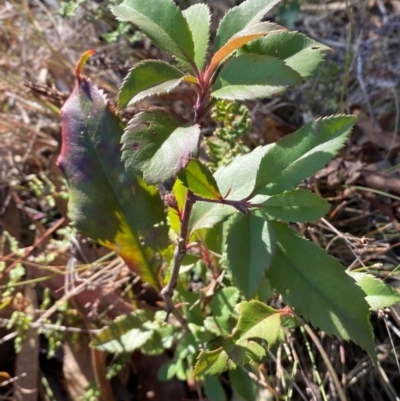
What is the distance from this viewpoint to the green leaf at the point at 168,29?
2.51 ft

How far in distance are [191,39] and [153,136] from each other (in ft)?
0.57

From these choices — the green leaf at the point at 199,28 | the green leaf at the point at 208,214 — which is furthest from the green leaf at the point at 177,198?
the green leaf at the point at 199,28

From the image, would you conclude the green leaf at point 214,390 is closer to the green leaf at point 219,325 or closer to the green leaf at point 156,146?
the green leaf at point 219,325

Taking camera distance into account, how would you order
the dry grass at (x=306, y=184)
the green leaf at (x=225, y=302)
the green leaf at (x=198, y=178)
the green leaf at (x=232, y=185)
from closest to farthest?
1. the green leaf at (x=198, y=178)
2. the green leaf at (x=232, y=185)
3. the green leaf at (x=225, y=302)
4. the dry grass at (x=306, y=184)

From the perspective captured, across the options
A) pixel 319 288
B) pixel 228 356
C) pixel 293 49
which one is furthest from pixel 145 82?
pixel 228 356

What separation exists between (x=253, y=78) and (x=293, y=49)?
81 mm

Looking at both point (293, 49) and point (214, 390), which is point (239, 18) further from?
point (214, 390)

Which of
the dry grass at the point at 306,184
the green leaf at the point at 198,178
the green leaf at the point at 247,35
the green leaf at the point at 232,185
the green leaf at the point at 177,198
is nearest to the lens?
the green leaf at the point at 247,35

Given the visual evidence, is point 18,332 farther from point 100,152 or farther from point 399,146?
point 399,146

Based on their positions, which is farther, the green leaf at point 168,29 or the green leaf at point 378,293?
the green leaf at point 378,293

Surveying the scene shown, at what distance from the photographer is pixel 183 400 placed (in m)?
1.32

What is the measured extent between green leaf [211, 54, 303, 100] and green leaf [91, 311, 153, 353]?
0.69m

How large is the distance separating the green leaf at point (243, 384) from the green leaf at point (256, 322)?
0.19 m

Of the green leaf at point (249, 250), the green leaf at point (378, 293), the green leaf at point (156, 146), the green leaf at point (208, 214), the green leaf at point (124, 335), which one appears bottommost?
the green leaf at point (124, 335)
